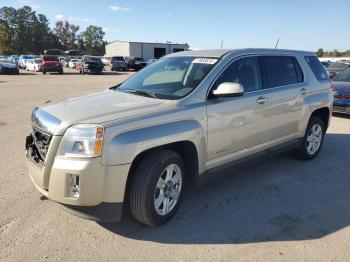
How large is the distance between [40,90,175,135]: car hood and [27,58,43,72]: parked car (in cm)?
3422

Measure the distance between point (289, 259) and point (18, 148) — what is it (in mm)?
5138

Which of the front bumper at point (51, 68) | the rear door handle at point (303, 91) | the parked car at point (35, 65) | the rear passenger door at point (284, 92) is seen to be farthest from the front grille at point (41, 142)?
the parked car at point (35, 65)

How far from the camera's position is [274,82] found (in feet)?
16.2

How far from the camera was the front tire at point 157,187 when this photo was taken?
Result: 3377mm

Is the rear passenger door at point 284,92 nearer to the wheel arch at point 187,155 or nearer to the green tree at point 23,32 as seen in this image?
the wheel arch at point 187,155

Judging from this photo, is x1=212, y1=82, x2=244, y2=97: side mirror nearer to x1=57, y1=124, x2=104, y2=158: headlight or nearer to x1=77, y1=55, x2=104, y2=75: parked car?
x1=57, y1=124, x2=104, y2=158: headlight

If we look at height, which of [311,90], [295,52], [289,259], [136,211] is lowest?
[289,259]

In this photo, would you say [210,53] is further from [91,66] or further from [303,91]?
[91,66]

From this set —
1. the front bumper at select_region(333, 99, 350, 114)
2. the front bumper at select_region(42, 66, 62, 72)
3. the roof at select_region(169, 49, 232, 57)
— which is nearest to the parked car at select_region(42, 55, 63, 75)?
the front bumper at select_region(42, 66, 62, 72)

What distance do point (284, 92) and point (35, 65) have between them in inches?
1433

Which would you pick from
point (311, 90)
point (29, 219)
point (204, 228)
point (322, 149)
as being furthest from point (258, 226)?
point (322, 149)

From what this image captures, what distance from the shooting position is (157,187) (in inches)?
141

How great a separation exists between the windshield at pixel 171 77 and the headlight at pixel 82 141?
1.07 m

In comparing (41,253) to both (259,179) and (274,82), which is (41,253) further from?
(274,82)
